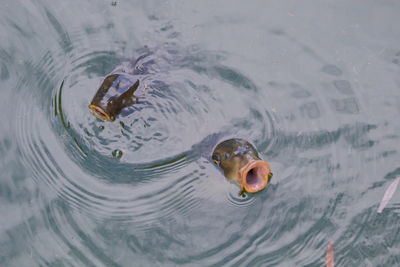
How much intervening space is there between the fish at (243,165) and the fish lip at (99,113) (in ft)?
3.26

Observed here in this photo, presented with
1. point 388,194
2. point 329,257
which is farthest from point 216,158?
point 388,194

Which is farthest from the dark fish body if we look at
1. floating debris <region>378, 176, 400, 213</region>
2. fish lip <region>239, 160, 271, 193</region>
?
floating debris <region>378, 176, 400, 213</region>

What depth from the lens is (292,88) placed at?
198 inches

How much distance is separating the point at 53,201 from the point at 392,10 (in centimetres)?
378

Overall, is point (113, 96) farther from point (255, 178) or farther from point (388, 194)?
point (388, 194)

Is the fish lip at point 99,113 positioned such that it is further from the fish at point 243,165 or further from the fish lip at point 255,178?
the fish lip at point 255,178

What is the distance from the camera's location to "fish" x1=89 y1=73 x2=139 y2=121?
4.44 metres

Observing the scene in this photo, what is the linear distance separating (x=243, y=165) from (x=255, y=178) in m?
0.20

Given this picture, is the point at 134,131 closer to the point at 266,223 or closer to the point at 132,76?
the point at 132,76

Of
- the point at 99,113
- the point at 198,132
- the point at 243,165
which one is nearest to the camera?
the point at 243,165

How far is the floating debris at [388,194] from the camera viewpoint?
177 inches

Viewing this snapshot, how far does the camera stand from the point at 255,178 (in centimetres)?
421

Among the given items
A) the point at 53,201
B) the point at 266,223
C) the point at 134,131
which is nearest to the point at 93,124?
the point at 134,131

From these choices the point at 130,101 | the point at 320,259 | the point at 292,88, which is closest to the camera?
the point at 320,259
